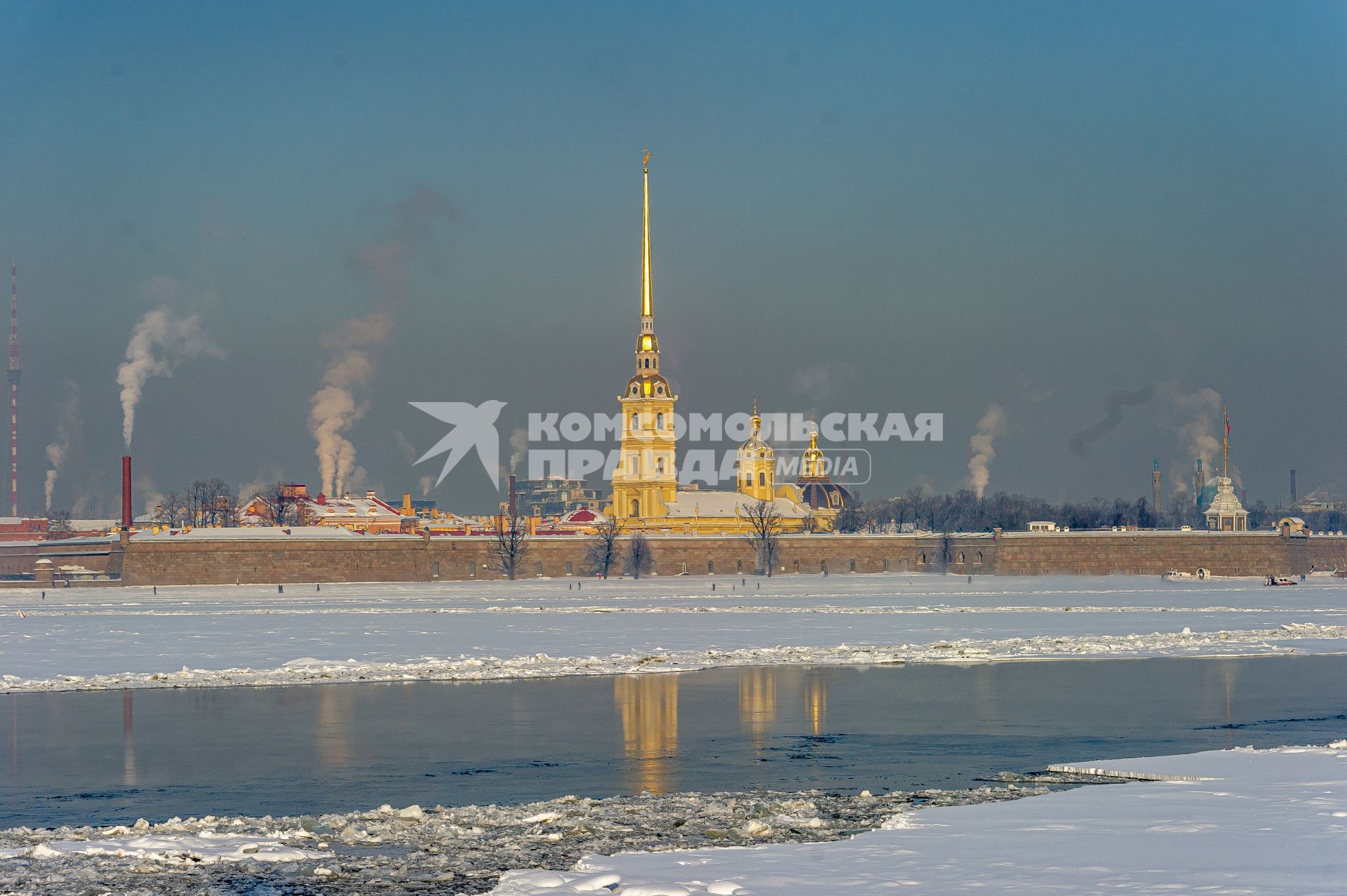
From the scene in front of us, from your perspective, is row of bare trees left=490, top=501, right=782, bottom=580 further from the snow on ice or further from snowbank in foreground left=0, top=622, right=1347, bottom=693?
snowbank in foreground left=0, top=622, right=1347, bottom=693

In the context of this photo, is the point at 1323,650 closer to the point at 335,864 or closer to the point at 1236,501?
the point at 335,864

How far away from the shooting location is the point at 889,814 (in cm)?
1300

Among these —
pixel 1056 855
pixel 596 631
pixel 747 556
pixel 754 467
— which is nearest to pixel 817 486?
pixel 754 467

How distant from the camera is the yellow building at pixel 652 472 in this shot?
343ft

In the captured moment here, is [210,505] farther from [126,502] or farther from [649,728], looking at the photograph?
[649,728]

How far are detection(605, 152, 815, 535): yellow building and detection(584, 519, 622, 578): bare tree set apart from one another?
10150 millimetres

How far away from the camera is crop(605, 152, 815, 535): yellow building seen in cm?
10462

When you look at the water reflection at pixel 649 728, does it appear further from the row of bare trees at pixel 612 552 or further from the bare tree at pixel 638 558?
the bare tree at pixel 638 558

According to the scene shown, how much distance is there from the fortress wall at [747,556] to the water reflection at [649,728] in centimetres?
5996

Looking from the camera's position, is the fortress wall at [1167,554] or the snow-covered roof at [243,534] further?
the fortress wall at [1167,554]

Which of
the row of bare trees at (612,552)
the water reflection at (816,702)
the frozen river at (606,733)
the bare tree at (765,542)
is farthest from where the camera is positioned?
the bare tree at (765,542)

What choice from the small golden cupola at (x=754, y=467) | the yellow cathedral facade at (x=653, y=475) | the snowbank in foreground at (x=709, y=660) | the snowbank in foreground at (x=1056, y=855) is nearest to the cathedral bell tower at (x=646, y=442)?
the yellow cathedral facade at (x=653, y=475)

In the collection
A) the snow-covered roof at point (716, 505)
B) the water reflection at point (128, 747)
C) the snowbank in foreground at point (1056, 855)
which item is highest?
the snow-covered roof at point (716, 505)

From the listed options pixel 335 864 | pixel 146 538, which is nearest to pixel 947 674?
pixel 335 864
